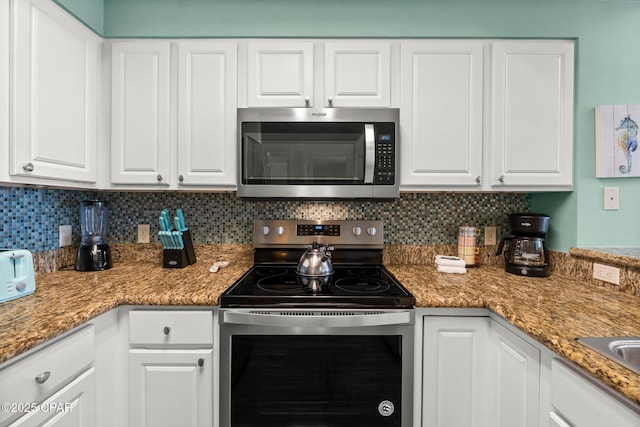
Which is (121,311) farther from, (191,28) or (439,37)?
(439,37)

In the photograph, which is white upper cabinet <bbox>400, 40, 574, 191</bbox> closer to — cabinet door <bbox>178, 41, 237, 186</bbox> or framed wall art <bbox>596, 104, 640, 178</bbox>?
framed wall art <bbox>596, 104, 640, 178</bbox>

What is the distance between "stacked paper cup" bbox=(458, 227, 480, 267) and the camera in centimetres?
188

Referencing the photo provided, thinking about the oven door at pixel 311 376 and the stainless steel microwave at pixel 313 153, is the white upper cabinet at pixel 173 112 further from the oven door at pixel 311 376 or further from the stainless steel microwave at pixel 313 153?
the oven door at pixel 311 376

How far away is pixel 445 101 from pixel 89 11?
74.4 inches

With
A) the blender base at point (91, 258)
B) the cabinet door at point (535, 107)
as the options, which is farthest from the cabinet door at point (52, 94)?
the cabinet door at point (535, 107)

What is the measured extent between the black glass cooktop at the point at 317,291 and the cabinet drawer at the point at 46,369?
496mm

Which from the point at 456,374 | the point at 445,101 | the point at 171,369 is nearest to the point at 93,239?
the point at 171,369

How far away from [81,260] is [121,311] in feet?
2.04

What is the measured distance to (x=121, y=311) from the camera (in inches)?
53.3

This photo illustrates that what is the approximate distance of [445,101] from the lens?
1706 millimetres

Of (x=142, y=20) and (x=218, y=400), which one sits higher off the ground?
(x=142, y=20)

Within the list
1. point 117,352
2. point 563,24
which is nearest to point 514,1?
point 563,24

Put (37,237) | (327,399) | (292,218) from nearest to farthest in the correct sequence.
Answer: (327,399)
(37,237)
(292,218)

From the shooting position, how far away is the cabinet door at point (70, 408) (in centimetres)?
95
